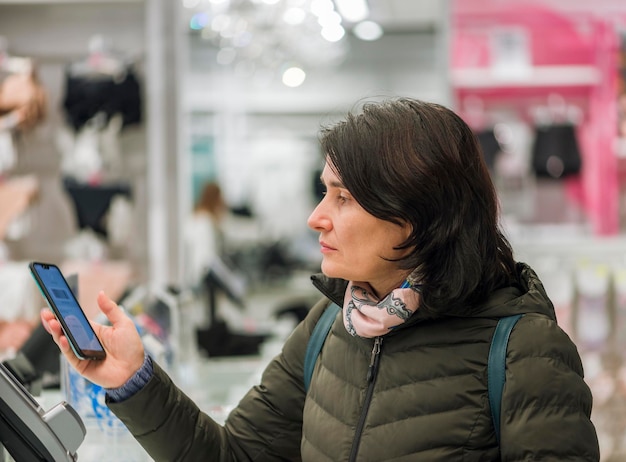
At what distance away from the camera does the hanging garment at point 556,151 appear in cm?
557

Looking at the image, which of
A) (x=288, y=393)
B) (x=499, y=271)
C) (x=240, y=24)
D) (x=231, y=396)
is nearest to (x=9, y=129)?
(x=240, y=24)

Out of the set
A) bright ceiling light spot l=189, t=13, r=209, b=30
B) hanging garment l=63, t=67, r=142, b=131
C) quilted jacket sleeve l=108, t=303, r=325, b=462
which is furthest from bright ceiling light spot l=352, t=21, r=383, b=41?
quilted jacket sleeve l=108, t=303, r=325, b=462

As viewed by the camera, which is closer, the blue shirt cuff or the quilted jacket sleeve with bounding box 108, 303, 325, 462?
the blue shirt cuff

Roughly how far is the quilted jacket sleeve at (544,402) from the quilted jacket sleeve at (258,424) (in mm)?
Answer: 519

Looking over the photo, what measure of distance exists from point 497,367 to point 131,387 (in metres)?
0.68

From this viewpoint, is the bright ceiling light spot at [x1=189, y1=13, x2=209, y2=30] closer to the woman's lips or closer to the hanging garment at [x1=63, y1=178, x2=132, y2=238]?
the hanging garment at [x1=63, y1=178, x2=132, y2=238]

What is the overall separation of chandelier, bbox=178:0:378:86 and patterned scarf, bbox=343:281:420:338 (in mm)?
3489

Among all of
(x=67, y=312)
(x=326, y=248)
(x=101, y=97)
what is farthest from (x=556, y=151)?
(x=67, y=312)

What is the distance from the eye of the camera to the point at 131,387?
1.63 meters

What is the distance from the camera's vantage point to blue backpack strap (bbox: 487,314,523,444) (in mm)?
1454

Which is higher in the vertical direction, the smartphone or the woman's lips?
the woman's lips

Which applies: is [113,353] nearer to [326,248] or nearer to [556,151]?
[326,248]

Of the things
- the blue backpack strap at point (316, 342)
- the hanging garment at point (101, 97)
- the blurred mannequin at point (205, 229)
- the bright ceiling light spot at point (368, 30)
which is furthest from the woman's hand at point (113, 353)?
the bright ceiling light spot at point (368, 30)

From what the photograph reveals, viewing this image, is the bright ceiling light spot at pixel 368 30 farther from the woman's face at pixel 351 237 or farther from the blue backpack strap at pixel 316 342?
the woman's face at pixel 351 237
